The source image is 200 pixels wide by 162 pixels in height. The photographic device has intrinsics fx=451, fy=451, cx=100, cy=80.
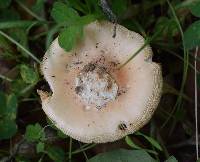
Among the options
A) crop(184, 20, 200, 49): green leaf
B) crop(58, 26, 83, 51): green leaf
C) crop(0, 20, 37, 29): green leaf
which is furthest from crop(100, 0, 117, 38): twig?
crop(0, 20, 37, 29): green leaf

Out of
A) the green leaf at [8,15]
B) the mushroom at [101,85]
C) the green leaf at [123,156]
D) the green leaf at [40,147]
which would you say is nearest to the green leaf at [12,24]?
the green leaf at [8,15]

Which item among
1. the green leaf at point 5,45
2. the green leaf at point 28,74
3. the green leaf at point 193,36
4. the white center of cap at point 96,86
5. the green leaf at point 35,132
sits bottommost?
the green leaf at point 35,132

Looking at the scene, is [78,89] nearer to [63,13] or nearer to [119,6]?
[63,13]

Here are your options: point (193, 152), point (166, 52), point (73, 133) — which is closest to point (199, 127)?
point (193, 152)

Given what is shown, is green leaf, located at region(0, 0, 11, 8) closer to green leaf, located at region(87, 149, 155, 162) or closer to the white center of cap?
the white center of cap

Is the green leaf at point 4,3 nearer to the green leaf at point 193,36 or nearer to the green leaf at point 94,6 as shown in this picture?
the green leaf at point 94,6

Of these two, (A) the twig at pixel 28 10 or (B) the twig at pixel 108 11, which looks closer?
(B) the twig at pixel 108 11
